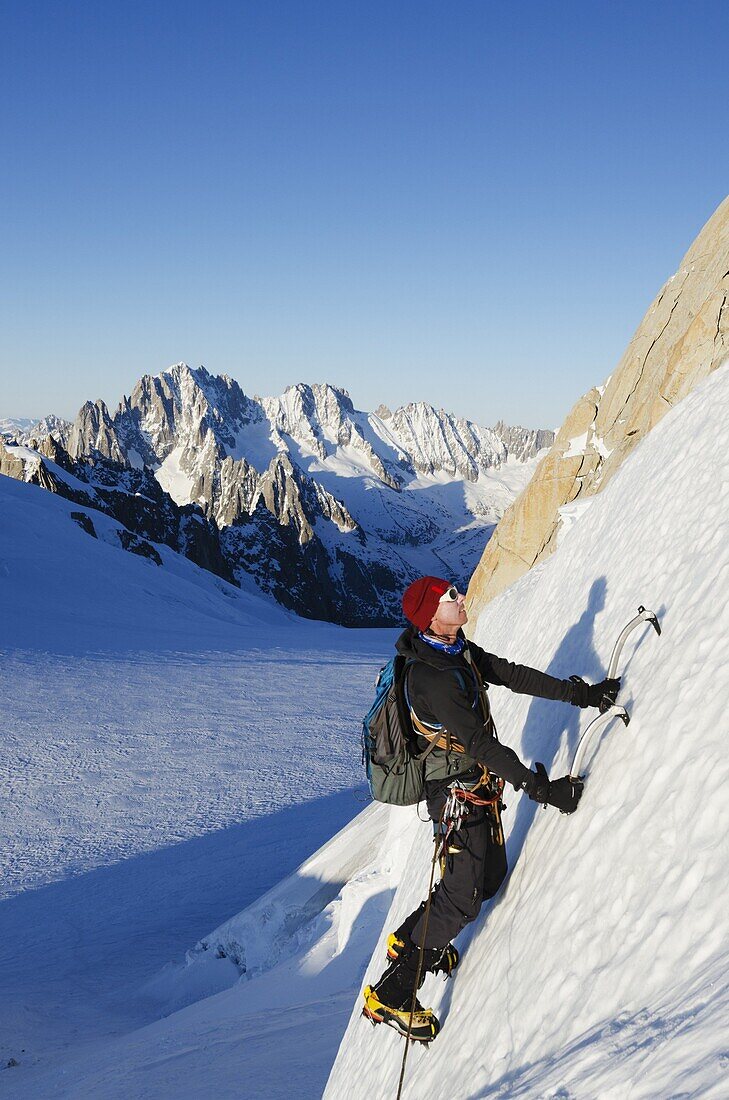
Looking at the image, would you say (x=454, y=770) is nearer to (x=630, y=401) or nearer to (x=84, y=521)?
(x=630, y=401)

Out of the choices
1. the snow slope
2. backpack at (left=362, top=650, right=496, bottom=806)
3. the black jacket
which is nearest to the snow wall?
the black jacket

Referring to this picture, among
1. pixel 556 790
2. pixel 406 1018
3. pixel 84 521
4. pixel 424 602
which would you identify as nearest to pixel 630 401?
pixel 424 602

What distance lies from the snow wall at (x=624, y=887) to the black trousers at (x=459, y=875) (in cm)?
29

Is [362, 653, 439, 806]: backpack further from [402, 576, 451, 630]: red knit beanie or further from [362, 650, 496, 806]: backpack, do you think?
[402, 576, 451, 630]: red knit beanie

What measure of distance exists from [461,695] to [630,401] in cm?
1701

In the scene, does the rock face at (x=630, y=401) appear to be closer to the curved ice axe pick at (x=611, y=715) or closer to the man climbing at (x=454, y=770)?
the curved ice axe pick at (x=611, y=715)

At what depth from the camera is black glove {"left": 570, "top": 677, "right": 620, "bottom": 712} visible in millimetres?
4607

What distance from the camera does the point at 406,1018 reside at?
4.82 m

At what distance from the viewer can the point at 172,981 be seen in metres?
12.9

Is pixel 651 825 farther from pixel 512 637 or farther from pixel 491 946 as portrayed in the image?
pixel 512 637

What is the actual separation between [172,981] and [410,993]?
1005cm

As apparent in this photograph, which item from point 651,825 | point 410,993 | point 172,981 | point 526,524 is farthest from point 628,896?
point 526,524

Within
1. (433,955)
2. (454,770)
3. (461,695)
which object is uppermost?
(461,695)

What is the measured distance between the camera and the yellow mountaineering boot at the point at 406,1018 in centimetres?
484
